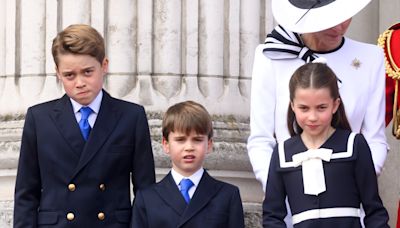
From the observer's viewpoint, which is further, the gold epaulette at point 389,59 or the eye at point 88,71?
the gold epaulette at point 389,59

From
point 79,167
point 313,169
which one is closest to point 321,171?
point 313,169

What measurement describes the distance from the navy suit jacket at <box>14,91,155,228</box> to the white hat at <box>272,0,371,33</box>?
0.73m

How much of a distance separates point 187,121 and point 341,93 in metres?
0.65

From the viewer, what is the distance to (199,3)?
7113 mm

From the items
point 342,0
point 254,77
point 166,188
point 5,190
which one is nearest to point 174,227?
Answer: point 166,188

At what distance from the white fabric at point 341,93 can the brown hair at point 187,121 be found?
245mm

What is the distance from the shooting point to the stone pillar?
700cm

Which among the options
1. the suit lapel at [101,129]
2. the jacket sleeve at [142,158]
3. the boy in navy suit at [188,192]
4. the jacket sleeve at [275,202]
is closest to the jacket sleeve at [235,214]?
the boy in navy suit at [188,192]

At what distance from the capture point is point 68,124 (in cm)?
591

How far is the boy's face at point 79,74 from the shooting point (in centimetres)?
581

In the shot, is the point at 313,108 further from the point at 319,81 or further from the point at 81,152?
the point at 81,152

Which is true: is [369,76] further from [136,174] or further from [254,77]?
[136,174]

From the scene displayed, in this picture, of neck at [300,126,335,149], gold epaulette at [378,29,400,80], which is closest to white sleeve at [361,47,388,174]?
neck at [300,126,335,149]

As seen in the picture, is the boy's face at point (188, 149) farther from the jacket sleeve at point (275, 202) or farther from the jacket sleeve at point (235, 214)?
the jacket sleeve at point (275, 202)
